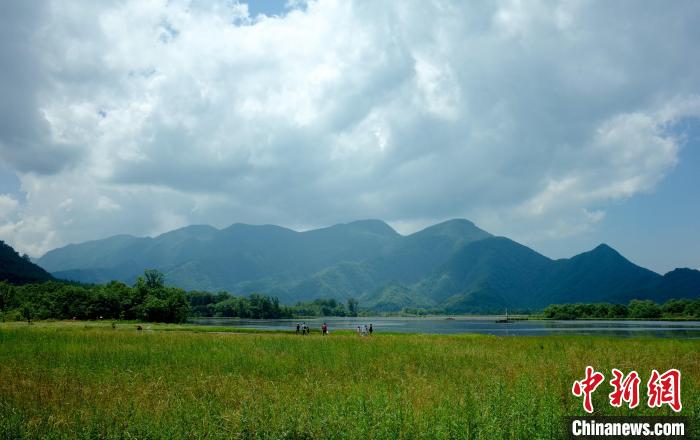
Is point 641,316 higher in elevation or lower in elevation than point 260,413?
lower

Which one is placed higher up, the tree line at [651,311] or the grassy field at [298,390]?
the grassy field at [298,390]

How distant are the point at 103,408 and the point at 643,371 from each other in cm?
2145

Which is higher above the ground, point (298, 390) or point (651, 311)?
point (298, 390)

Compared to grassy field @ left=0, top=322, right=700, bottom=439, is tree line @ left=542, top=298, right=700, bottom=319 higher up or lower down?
lower down

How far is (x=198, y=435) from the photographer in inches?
462

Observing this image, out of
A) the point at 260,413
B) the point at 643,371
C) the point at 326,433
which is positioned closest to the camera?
the point at 326,433

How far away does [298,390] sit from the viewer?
16922mm

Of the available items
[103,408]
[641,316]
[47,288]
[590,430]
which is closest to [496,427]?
[590,430]

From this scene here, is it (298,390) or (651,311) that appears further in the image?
(651,311)

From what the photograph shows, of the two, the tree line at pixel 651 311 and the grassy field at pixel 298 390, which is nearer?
the grassy field at pixel 298 390

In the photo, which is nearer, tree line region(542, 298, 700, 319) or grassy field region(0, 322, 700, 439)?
grassy field region(0, 322, 700, 439)

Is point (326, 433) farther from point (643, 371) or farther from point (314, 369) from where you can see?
point (643, 371)

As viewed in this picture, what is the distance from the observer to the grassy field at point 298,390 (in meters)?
11.9

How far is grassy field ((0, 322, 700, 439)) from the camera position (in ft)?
39.2
